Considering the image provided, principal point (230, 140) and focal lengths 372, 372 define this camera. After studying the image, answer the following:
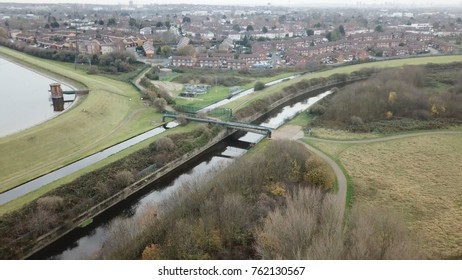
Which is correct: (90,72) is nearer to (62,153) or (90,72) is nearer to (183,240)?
(62,153)

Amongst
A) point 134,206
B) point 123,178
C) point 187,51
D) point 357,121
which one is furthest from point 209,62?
point 134,206

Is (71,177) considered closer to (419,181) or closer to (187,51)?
(419,181)

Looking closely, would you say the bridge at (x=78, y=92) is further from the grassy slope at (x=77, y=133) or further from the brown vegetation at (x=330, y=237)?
the brown vegetation at (x=330, y=237)

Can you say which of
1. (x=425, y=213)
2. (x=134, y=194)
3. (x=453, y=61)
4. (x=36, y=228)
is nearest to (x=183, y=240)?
(x=36, y=228)

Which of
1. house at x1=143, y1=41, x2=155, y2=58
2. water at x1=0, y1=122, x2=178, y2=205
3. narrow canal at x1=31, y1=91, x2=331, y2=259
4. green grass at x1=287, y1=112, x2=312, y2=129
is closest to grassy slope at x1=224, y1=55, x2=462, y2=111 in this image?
green grass at x1=287, y1=112, x2=312, y2=129

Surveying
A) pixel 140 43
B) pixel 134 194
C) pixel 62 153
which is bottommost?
pixel 134 194

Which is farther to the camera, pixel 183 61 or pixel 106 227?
pixel 183 61

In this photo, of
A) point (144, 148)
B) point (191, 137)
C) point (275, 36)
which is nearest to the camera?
point (144, 148)
